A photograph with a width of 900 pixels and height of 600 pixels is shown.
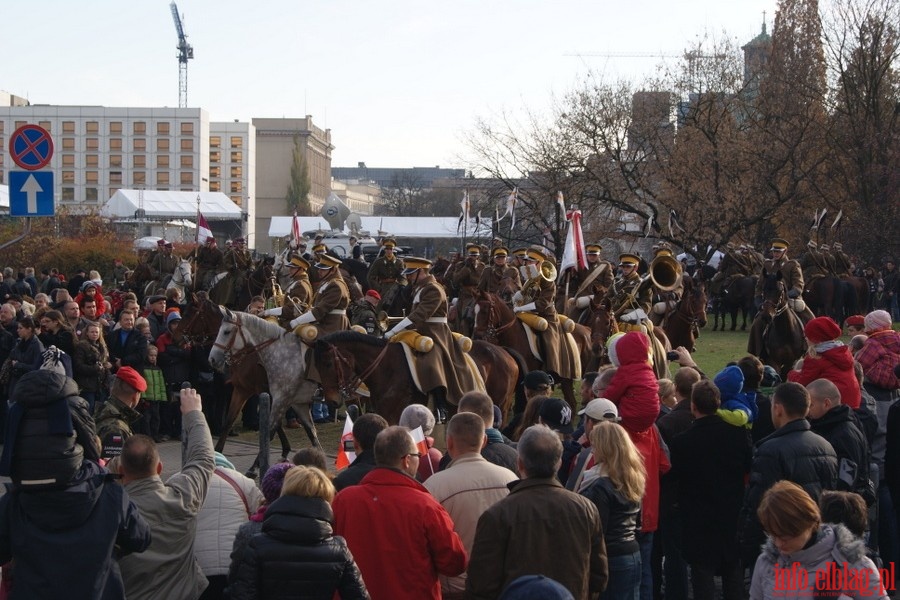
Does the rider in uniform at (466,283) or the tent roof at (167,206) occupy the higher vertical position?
the tent roof at (167,206)

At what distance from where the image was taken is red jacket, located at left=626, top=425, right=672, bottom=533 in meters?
7.27

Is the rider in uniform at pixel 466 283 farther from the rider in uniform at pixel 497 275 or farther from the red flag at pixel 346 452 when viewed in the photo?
the red flag at pixel 346 452

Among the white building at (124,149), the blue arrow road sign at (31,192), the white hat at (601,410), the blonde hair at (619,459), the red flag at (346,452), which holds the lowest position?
the red flag at (346,452)

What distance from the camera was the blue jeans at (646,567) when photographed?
7.17 metres

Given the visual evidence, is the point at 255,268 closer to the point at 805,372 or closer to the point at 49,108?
the point at 805,372

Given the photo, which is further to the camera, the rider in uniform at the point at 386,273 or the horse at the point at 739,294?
the horse at the point at 739,294

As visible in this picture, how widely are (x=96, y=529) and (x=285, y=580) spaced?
851 mm

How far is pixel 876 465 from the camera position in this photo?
8.81m

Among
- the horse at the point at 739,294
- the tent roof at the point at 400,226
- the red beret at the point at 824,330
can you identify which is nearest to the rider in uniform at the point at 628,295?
the red beret at the point at 824,330

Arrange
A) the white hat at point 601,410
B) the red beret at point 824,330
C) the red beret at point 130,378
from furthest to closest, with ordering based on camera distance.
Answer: the red beret at point 824,330, the red beret at point 130,378, the white hat at point 601,410

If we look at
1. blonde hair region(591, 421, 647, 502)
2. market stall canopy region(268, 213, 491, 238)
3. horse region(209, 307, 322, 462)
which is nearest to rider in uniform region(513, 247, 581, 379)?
horse region(209, 307, 322, 462)

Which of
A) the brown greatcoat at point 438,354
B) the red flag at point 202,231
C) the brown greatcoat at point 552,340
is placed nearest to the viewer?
the brown greatcoat at point 438,354

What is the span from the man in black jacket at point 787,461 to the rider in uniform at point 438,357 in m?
6.20

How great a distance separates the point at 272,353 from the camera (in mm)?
→ 13984
